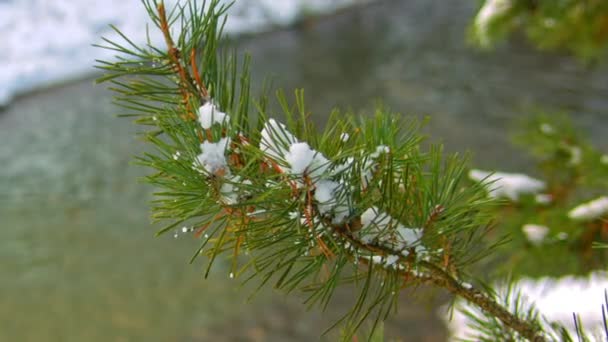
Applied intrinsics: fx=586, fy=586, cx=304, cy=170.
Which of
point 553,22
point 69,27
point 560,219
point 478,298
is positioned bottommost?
point 478,298

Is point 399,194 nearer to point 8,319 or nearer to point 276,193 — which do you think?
point 276,193

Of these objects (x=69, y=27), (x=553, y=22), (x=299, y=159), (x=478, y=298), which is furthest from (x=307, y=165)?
(x=69, y=27)

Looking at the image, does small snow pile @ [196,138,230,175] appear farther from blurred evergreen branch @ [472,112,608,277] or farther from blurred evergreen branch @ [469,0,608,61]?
blurred evergreen branch @ [469,0,608,61]

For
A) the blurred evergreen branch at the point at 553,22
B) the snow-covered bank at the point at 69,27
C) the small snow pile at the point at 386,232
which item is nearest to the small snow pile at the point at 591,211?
→ the blurred evergreen branch at the point at 553,22

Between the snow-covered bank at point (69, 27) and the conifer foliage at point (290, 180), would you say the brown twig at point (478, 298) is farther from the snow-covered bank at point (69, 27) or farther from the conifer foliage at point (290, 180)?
the snow-covered bank at point (69, 27)

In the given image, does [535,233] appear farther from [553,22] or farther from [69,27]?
[69,27]

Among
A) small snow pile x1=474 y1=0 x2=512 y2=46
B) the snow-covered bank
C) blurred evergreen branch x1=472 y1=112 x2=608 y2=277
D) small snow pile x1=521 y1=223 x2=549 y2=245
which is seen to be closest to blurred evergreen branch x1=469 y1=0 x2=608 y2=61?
small snow pile x1=474 y1=0 x2=512 y2=46

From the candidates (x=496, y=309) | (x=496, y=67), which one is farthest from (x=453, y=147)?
(x=496, y=309)
